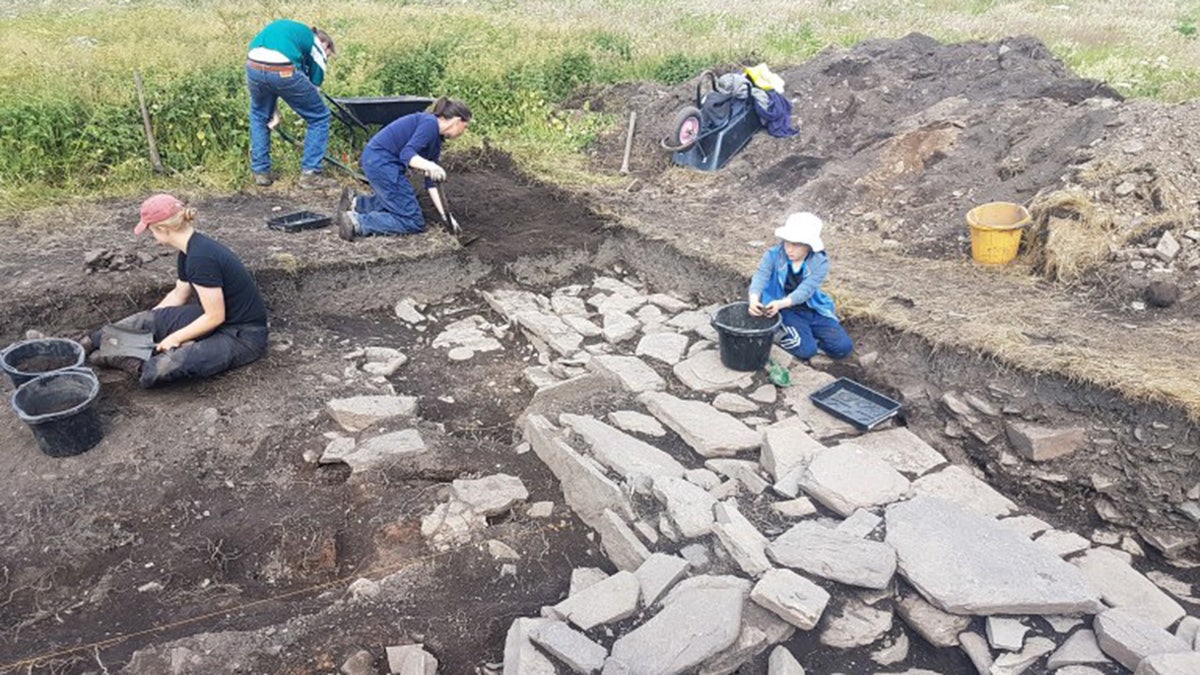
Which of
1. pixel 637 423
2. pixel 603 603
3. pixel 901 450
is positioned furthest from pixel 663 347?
pixel 603 603

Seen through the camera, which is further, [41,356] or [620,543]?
[41,356]

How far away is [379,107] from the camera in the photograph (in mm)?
8289

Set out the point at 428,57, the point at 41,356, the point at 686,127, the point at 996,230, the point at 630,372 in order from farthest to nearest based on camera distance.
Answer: the point at 428,57
the point at 686,127
the point at 996,230
the point at 630,372
the point at 41,356

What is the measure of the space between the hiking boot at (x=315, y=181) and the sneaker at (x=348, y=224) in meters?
1.57

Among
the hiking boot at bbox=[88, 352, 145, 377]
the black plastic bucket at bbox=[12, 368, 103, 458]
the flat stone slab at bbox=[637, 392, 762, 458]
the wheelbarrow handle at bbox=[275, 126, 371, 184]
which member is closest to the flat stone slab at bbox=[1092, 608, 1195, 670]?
the flat stone slab at bbox=[637, 392, 762, 458]

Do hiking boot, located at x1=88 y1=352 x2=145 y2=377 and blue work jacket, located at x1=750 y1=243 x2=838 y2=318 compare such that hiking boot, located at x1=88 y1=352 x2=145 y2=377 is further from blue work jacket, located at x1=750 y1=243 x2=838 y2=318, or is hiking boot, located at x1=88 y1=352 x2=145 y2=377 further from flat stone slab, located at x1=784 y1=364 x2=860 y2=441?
flat stone slab, located at x1=784 y1=364 x2=860 y2=441

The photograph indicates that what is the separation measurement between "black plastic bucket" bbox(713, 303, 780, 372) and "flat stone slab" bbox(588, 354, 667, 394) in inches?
19.6

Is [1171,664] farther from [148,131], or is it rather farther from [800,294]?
[148,131]

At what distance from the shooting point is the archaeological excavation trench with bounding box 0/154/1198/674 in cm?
347

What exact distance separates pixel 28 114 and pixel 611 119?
257 inches

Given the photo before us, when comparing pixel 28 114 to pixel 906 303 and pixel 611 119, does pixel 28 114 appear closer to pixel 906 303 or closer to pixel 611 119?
pixel 611 119

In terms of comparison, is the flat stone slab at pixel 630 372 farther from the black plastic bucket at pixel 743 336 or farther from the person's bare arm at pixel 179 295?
the person's bare arm at pixel 179 295

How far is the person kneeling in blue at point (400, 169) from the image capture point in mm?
6742

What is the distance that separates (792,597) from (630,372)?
7.51 ft
